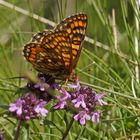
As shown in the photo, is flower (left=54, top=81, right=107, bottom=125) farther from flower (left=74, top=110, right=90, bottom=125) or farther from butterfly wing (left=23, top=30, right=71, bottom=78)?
butterfly wing (left=23, top=30, right=71, bottom=78)

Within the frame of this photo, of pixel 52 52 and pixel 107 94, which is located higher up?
pixel 52 52

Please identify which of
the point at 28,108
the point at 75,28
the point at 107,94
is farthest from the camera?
the point at 107,94

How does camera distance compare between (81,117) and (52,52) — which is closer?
(81,117)

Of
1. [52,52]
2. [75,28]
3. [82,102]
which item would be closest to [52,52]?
[52,52]

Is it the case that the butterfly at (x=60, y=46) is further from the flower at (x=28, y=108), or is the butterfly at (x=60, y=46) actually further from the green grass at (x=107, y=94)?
the flower at (x=28, y=108)

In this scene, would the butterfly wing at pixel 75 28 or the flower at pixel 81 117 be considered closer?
the flower at pixel 81 117

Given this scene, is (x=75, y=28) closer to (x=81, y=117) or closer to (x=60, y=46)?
(x=60, y=46)

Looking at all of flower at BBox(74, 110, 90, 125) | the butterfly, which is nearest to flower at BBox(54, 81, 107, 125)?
flower at BBox(74, 110, 90, 125)

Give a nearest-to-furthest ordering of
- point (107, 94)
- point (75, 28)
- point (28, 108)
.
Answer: point (28, 108) < point (75, 28) < point (107, 94)

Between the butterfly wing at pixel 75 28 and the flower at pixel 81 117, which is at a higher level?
the butterfly wing at pixel 75 28

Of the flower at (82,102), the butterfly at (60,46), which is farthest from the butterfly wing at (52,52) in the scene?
the flower at (82,102)
